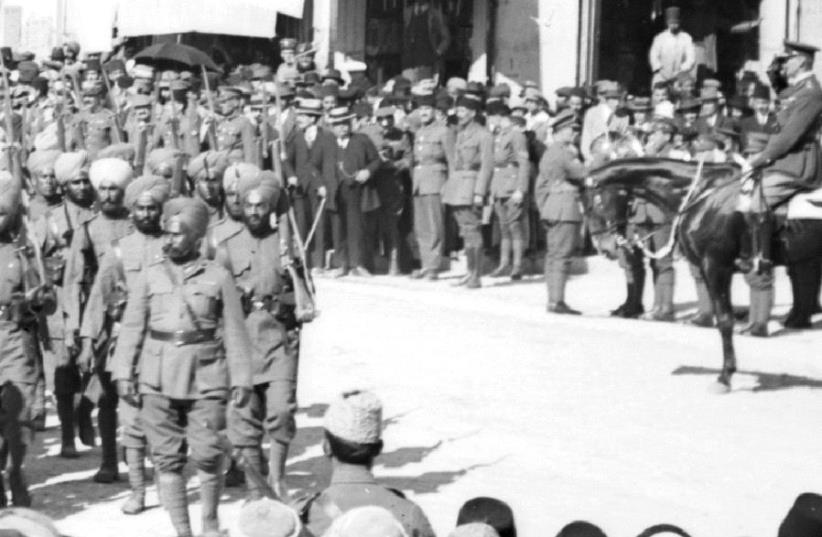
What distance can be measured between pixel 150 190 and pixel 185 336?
1442mm

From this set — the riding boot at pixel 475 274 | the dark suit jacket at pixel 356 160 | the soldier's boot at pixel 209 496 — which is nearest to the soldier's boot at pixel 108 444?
the soldier's boot at pixel 209 496

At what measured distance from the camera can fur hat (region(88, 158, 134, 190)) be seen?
1304cm

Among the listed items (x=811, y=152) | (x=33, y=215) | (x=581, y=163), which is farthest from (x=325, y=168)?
(x=33, y=215)

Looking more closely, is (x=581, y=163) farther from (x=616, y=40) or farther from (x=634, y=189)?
(x=616, y=40)

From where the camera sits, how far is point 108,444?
42.0ft

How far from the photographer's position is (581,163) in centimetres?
2105

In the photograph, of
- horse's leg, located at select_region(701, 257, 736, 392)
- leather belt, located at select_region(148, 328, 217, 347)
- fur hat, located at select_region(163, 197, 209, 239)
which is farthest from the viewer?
horse's leg, located at select_region(701, 257, 736, 392)

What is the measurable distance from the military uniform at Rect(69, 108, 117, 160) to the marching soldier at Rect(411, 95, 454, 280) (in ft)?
10.8

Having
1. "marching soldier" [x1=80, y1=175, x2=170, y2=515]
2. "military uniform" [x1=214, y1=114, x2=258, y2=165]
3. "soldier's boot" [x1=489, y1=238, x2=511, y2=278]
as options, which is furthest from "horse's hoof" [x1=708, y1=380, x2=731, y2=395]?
"soldier's boot" [x1=489, y1=238, x2=511, y2=278]

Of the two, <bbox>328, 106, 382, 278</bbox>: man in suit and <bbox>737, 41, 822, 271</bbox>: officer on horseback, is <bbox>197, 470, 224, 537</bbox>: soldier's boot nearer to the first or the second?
<bbox>737, 41, 822, 271</bbox>: officer on horseback

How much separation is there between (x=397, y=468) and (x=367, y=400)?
18.2 feet

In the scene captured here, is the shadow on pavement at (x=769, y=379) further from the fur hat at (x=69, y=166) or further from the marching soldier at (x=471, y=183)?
the fur hat at (x=69, y=166)

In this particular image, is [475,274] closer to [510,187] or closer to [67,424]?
[510,187]

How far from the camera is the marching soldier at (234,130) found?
18031mm
